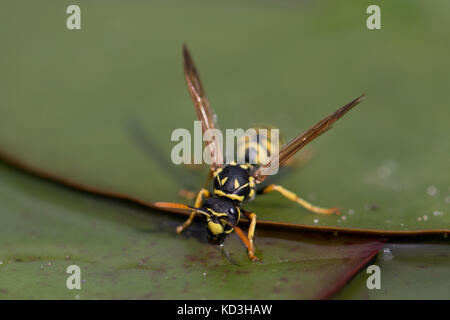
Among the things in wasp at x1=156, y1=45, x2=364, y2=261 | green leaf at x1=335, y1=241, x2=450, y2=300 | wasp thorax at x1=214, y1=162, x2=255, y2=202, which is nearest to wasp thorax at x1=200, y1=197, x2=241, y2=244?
wasp at x1=156, y1=45, x2=364, y2=261

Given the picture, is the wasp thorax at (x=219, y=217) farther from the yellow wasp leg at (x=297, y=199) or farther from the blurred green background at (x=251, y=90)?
the yellow wasp leg at (x=297, y=199)

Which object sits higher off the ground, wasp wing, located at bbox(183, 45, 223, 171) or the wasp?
wasp wing, located at bbox(183, 45, 223, 171)

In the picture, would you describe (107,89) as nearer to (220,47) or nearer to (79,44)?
(79,44)

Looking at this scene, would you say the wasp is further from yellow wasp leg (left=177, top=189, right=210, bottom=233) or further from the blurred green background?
the blurred green background

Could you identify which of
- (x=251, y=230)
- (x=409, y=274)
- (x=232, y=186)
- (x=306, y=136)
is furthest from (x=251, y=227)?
(x=409, y=274)

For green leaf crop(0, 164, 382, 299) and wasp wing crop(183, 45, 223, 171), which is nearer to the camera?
green leaf crop(0, 164, 382, 299)

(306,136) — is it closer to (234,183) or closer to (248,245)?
(234,183)
